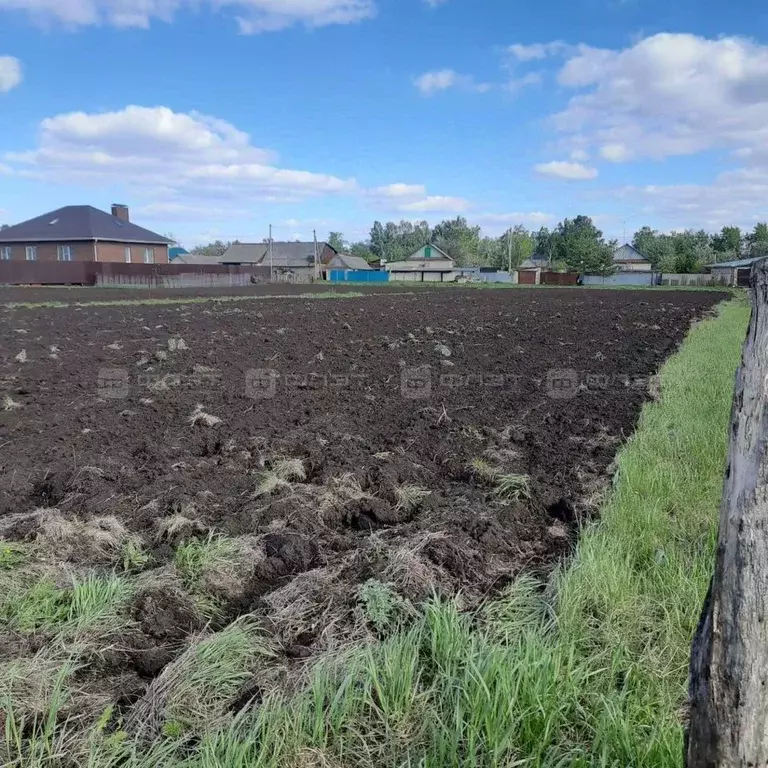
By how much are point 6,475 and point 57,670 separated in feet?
10.8

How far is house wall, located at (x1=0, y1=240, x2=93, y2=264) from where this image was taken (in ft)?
167

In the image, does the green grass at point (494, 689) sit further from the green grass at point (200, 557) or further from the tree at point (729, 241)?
the tree at point (729, 241)

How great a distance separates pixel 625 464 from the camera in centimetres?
501

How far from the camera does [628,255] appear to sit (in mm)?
96438

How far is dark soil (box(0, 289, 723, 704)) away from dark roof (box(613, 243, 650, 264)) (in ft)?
291

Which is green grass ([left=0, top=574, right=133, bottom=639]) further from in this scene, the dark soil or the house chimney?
the house chimney

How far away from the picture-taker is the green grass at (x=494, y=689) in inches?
84.2

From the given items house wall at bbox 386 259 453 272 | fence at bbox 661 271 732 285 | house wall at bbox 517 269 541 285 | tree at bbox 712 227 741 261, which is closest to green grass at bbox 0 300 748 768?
fence at bbox 661 271 732 285

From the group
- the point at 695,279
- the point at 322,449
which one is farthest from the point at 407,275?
the point at 322,449

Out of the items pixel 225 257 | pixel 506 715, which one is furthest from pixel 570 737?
pixel 225 257

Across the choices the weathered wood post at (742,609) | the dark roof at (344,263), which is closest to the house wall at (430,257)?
the dark roof at (344,263)

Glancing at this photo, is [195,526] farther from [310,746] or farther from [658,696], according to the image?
[658,696]

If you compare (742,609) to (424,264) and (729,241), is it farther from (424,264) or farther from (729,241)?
(729,241)

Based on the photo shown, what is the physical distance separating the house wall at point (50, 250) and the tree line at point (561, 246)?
47234mm
